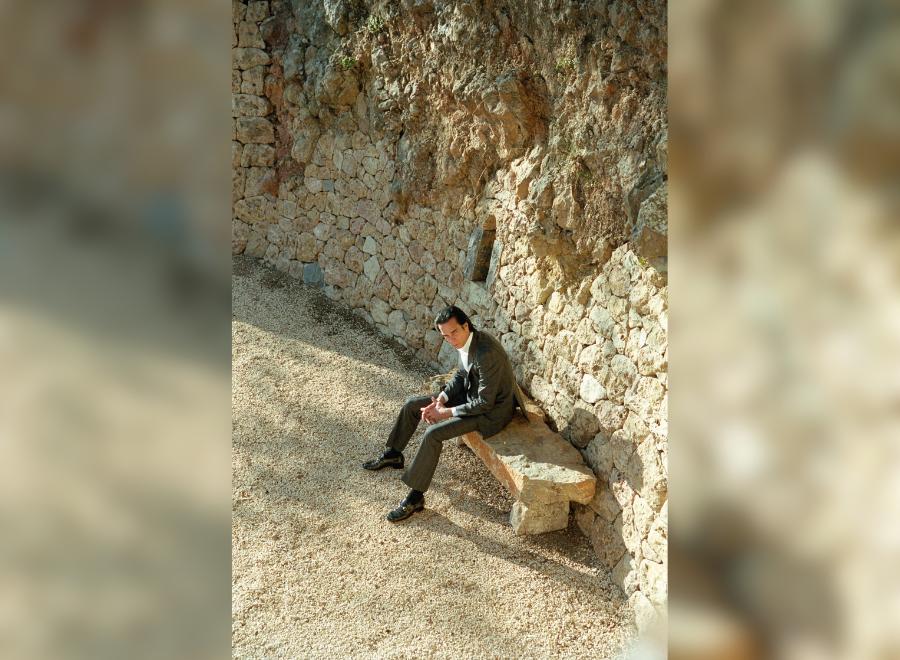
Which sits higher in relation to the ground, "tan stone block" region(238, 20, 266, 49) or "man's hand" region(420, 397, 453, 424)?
"tan stone block" region(238, 20, 266, 49)

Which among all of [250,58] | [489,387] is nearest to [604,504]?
[489,387]


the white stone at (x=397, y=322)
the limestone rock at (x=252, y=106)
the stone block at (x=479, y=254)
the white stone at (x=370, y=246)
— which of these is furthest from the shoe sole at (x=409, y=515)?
A: the limestone rock at (x=252, y=106)

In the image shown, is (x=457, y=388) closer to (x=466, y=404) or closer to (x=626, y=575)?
(x=466, y=404)

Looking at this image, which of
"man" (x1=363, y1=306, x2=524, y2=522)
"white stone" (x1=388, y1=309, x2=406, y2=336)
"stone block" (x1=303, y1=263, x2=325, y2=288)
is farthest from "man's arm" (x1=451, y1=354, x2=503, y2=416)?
"stone block" (x1=303, y1=263, x2=325, y2=288)

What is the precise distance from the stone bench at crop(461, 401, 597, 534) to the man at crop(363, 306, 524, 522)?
0.16 meters

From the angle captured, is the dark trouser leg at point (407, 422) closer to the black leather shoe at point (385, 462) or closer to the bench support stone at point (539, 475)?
the black leather shoe at point (385, 462)

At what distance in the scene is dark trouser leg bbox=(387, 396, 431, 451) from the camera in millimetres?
4465

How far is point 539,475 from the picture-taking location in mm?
3756

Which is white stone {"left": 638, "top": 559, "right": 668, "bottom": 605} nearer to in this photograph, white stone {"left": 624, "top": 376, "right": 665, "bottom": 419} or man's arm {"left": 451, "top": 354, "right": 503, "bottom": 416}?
white stone {"left": 624, "top": 376, "right": 665, "bottom": 419}

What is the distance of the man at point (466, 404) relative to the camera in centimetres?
401

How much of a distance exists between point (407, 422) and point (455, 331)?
0.83 metres

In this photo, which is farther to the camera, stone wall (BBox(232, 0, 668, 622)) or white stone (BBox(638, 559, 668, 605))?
stone wall (BBox(232, 0, 668, 622))

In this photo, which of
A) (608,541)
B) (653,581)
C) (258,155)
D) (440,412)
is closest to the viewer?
(653,581)
